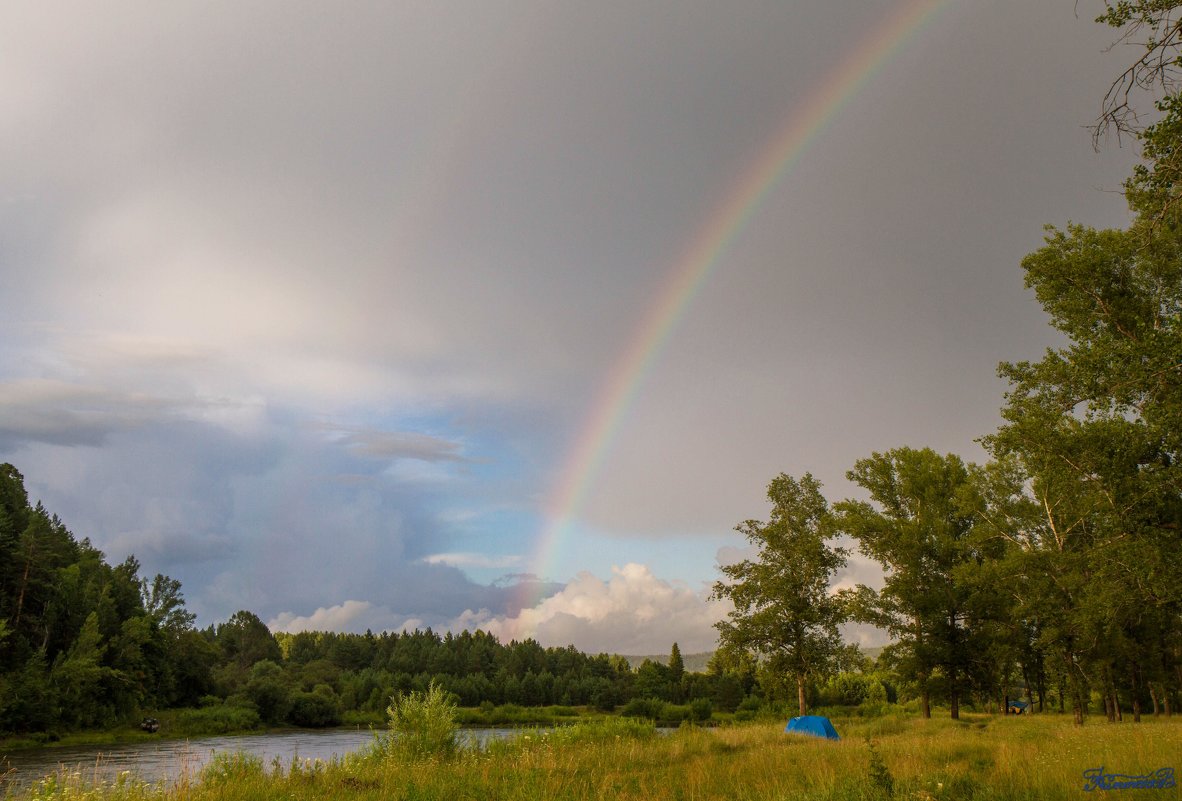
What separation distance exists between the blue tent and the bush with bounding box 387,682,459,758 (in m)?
13.9

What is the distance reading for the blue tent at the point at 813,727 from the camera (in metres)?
26.1

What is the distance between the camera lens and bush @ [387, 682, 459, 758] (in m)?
18.8

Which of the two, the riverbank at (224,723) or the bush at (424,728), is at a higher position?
the bush at (424,728)

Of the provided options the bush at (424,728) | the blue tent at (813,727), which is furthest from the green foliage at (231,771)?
the blue tent at (813,727)

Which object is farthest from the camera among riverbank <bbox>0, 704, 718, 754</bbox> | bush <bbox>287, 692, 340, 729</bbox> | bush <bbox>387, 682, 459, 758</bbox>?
bush <bbox>287, 692, 340, 729</bbox>

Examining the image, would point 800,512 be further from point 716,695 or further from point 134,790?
point 716,695

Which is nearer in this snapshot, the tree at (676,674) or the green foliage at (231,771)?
the green foliage at (231,771)

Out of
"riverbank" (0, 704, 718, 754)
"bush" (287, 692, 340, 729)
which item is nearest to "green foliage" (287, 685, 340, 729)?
"bush" (287, 692, 340, 729)

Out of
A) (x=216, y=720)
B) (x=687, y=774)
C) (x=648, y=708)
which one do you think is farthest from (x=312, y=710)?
(x=687, y=774)

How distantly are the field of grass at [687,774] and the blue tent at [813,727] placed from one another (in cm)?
551

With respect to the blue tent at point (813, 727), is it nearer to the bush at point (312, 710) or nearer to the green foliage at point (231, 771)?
the green foliage at point (231, 771)

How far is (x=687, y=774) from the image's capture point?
48.5 feet

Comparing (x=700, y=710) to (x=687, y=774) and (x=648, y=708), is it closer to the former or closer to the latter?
(x=648, y=708)

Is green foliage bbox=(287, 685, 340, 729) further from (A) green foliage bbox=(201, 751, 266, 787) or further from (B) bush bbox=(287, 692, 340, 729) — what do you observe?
(A) green foliage bbox=(201, 751, 266, 787)
